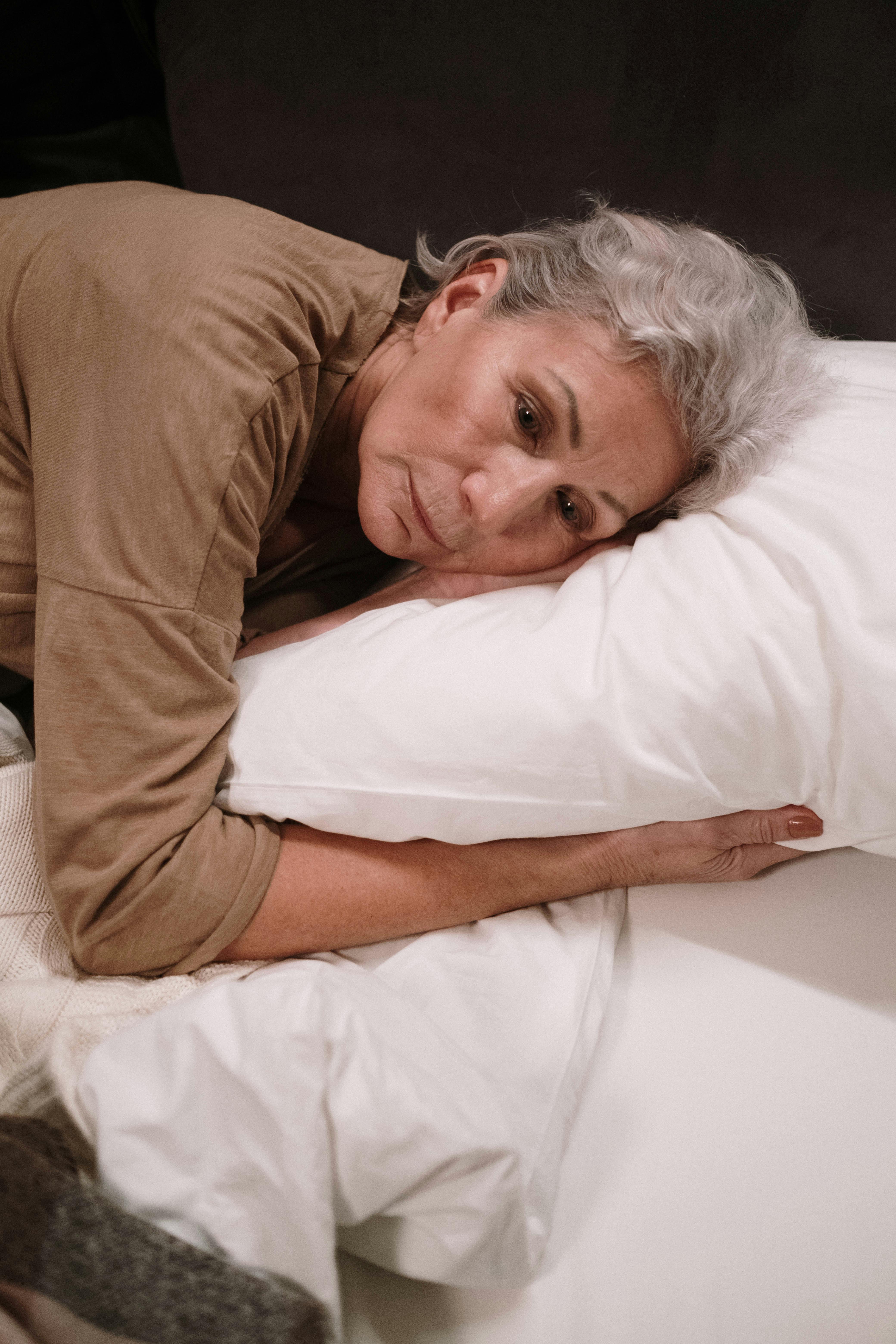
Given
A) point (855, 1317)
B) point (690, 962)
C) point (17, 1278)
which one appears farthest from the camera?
point (690, 962)

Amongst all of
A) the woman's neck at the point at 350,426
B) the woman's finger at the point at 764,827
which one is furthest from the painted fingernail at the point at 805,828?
the woman's neck at the point at 350,426

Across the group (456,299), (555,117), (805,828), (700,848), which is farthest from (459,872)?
(555,117)

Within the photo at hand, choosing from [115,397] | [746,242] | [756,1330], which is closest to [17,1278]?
[756,1330]

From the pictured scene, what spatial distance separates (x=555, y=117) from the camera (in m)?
1.11

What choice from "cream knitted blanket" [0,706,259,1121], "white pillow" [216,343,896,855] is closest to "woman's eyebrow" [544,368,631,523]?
"white pillow" [216,343,896,855]

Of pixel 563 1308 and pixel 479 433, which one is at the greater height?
pixel 479 433

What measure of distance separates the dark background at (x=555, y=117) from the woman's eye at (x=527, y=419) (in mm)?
449

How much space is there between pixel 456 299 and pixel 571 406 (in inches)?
11.1

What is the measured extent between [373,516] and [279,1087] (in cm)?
65

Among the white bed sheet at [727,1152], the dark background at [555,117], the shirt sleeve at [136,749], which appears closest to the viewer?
the white bed sheet at [727,1152]

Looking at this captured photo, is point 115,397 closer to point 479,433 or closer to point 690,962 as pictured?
point 479,433

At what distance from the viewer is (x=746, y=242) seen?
111 cm

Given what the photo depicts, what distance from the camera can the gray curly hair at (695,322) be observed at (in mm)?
923

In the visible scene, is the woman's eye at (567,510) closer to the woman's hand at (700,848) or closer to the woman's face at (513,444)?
the woman's face at (513,444)
